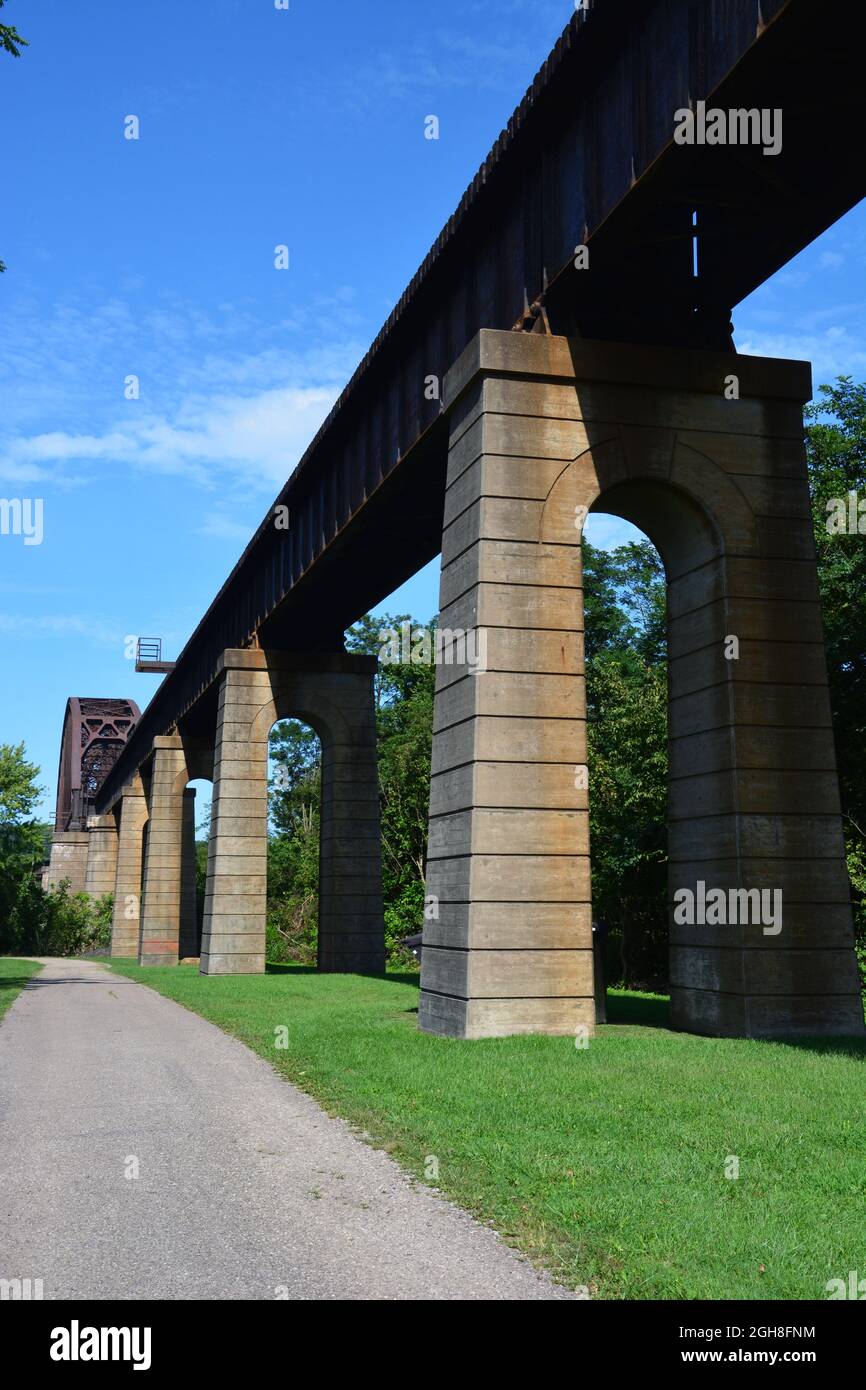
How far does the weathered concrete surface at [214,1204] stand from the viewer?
20.0 feet

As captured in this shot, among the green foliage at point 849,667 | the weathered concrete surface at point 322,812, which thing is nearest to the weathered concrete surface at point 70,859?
the weathered concrete surface at point 322,812

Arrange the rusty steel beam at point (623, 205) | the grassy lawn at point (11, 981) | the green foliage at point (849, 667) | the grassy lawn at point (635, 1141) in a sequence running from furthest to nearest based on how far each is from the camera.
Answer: the green foliage at point (849, 667), the grassy lawn at point (11, 981), the rusty steel beam at point (623, 205), the grassy lawn at point (635, 1141)

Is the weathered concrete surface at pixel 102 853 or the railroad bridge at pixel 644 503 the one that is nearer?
the railroad bridge at pixel 644 503

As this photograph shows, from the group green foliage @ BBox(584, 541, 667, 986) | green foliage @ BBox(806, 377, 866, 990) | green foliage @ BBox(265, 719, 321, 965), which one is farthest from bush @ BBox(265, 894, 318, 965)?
green foliage @ BBox(806, 377, 866, 990)

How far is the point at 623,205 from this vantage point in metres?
15.6

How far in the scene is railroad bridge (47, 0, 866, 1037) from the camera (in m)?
15.5

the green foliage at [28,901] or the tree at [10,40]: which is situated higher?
the tree at [10,40]

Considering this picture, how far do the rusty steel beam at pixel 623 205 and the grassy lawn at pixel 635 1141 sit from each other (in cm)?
1028

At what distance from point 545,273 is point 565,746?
697 centimetres

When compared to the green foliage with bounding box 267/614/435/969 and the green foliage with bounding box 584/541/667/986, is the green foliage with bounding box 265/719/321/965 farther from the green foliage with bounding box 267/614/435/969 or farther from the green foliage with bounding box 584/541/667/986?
the green foliage with bounding box 584/541/667/986

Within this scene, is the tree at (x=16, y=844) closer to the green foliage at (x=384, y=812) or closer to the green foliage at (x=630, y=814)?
the green foliage at (x=384, y=812)

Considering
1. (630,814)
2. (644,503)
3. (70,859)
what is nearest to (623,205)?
(644,503)

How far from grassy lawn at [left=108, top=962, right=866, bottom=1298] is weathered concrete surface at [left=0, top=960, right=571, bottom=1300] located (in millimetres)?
408
